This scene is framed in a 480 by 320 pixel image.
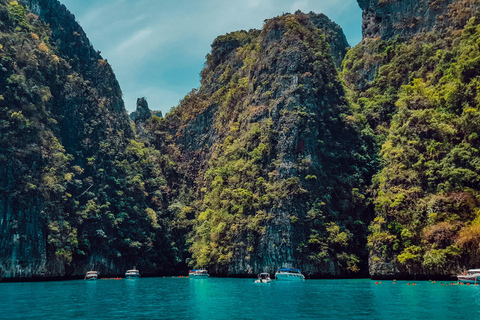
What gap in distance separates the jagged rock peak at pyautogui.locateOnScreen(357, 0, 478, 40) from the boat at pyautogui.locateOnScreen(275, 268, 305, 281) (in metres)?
50.1

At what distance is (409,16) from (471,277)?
5693 centimetres

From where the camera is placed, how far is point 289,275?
57.8 metres

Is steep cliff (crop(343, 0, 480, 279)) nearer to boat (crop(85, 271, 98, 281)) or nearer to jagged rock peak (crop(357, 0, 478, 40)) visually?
jagged rock peak (crop(357, 0, 478, 40))

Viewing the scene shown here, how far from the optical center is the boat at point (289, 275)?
5750cm

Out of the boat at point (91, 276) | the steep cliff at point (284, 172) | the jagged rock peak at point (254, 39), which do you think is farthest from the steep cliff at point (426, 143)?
the boat at point (91, 276)

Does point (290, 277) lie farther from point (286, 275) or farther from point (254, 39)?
point (254, 39)

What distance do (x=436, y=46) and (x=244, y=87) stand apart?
124 feet

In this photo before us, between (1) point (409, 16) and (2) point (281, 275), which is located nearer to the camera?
(2) point (281, 275)

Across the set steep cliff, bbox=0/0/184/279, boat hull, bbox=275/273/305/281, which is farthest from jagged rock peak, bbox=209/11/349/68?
boat hull, bbox=275/273/305/281

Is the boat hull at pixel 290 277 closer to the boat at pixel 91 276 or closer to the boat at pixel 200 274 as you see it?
the boat at pixel 200 274

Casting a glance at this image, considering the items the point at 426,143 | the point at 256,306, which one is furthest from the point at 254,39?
the point at 256,306

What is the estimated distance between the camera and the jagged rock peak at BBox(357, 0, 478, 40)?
73.4 m

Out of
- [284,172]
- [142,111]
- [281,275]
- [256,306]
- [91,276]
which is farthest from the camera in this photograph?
[142,111]

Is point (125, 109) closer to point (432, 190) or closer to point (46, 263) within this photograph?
point (46, 263)
